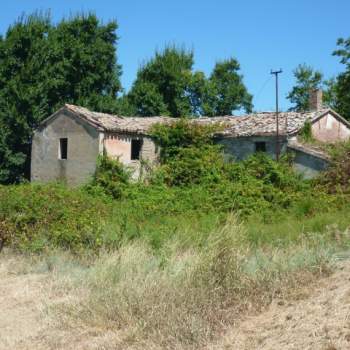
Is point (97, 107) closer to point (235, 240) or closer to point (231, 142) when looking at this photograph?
point (231, 142)

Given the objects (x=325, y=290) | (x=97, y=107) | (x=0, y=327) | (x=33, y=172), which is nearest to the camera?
(x=325, y=290)

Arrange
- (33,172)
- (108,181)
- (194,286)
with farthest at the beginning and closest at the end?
(33,172), (108,181), (194,286)

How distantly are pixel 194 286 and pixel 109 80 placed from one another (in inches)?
1047

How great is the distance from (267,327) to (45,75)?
24.8 m

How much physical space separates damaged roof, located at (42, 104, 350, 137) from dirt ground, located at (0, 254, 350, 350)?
16037 millimetres

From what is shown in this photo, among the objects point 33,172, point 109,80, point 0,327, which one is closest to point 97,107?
point 109,80

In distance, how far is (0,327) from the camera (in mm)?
6492

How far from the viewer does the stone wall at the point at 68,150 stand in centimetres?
2298

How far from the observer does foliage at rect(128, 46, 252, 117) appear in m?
36.4

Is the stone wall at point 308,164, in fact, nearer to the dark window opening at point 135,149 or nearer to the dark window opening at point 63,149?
the dark window opening at point 135,149

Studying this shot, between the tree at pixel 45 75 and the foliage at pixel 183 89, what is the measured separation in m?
4.73

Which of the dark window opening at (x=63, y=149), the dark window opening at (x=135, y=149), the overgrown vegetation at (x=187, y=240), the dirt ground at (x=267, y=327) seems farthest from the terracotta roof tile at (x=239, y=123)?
the dirt ground at (x=267, y=327)

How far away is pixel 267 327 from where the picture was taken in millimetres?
5102

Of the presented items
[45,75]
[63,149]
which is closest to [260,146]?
[63,149]
